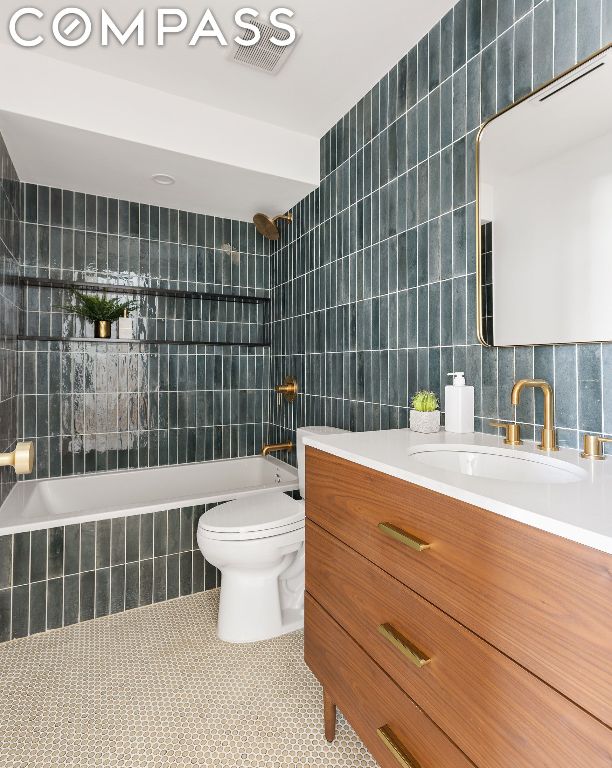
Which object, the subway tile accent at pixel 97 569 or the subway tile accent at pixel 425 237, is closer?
the subway tile accent at pixel 425 237

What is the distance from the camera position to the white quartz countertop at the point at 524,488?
0.65m

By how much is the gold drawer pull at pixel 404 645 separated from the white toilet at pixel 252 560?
86 centimetres

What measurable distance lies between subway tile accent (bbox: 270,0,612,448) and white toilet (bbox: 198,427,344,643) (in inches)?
23.7

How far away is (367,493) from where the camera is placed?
1.11 meters

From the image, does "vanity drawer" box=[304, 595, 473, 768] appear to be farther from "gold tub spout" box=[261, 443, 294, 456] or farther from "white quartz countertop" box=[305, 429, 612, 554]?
"gold tub spout" box=[261, 443, 294, 456]

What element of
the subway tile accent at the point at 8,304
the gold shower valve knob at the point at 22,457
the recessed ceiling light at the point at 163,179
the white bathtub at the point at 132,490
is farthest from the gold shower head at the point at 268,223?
the gold shower valve knob at the point at 22,457

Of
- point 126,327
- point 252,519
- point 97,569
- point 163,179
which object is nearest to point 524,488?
point 252,519

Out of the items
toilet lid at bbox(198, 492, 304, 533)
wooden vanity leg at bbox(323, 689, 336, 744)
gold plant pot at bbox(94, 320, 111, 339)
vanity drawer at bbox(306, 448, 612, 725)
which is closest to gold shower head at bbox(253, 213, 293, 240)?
gold plant pot at bbox(94, 320, 111, 339)

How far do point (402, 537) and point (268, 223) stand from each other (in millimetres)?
2419

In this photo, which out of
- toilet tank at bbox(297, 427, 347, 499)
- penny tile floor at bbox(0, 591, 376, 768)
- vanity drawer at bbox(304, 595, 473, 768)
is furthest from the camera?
toilet tank at bbox(297, 427, 347, 499)

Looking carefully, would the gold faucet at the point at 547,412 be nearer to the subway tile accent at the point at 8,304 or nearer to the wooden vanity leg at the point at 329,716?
the wooden vanity leg at the point at 329,716

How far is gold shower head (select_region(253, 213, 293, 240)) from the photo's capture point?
9.46 feet

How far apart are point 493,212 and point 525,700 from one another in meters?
1.31

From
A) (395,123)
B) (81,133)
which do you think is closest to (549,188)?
(395,123)
